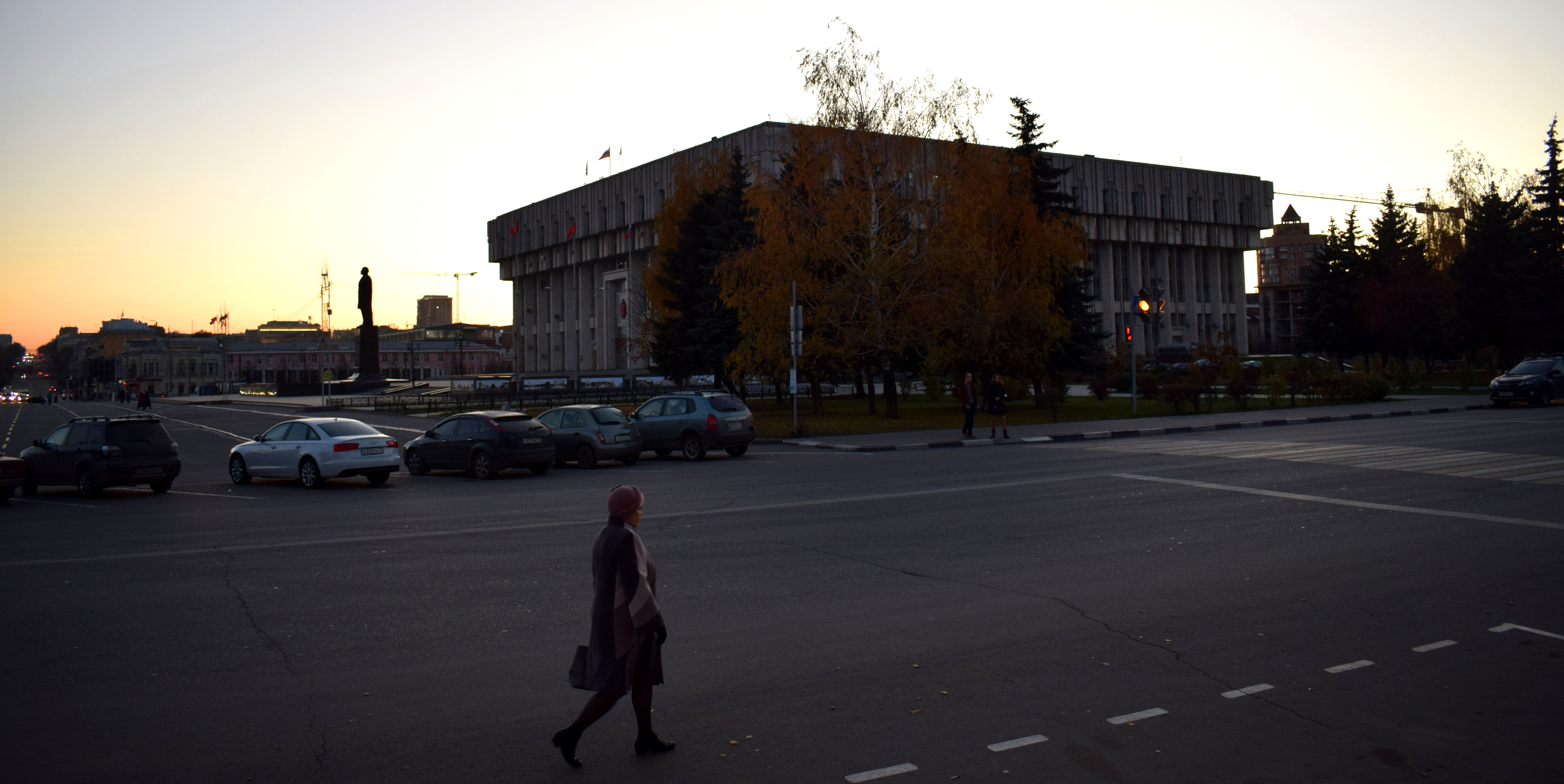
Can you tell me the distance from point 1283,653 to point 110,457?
66.7 feet

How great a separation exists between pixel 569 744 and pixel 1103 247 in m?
105

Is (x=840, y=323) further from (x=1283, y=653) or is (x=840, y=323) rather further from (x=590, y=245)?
(x=590, y=245)

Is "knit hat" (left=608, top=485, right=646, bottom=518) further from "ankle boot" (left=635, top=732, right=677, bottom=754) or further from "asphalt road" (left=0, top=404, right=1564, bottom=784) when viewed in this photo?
"asphalt road" (left=0, top=404, right=1564, bottom=784)

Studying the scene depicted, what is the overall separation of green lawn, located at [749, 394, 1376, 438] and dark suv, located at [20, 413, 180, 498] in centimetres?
1584

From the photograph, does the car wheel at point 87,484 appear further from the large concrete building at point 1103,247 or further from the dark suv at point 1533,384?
the large concrete building at point 1103,247

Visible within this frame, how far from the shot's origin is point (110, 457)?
63.5ft

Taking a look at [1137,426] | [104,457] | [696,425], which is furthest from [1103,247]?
[104,457]

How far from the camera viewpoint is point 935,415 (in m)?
39.0

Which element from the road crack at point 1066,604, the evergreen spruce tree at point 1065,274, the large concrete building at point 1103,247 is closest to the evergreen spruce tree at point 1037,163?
the evergreen spruce tree at point 1065,274

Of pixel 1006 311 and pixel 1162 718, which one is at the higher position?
pixel 1006 311

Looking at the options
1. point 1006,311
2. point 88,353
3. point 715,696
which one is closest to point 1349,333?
point 1006,311

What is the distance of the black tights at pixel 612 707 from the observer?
5.00m

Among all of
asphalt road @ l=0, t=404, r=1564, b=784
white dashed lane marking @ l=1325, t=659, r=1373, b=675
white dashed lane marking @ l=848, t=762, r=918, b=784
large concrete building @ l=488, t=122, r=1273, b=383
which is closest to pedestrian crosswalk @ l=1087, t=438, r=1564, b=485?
asphalt road @ l=0, t=404, r=1564, b=784

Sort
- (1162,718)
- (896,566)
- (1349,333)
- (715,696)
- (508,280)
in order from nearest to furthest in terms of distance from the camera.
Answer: (1162,718)
(715,696)
(896,566)
(1349,333)
(508,280)
